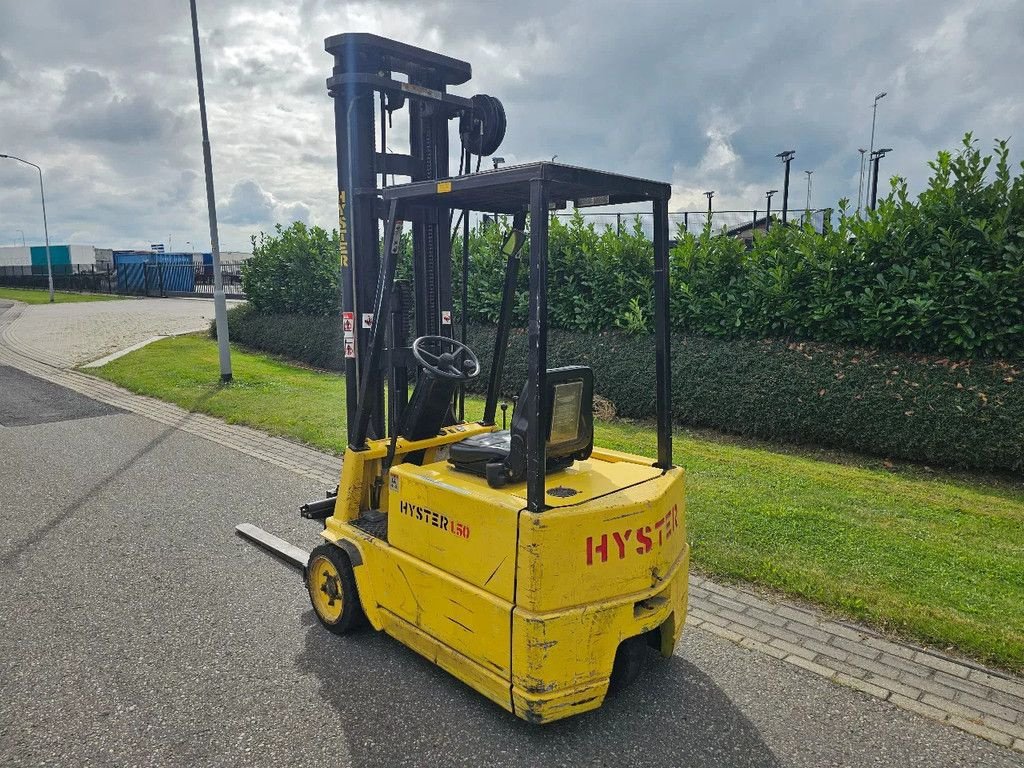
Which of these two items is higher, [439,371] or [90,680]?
[439,371]

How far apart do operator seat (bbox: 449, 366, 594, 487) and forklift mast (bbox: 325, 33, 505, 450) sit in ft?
2.41

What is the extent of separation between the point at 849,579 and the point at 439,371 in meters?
3.23

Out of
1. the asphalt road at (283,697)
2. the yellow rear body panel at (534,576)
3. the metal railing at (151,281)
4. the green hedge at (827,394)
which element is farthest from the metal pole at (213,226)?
Answer: the metal railing at (151,281)

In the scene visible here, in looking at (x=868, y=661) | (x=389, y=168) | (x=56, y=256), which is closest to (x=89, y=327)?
(x=389, y=168)

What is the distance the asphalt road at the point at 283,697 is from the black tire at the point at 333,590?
0.35ft

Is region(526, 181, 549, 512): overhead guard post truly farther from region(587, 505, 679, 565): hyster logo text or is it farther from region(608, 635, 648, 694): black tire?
region(608, 635, 648, 694): black tire

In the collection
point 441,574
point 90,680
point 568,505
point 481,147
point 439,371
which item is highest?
point 481,147

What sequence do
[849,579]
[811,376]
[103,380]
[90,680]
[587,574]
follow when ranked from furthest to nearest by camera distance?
[103,380] → [811,376] → [849,579] → [90,680] → [587,574]

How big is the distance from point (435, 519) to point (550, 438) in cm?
75

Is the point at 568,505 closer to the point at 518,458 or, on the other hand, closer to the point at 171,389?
the point at 518,458

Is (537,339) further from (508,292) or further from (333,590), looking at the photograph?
(333,590)

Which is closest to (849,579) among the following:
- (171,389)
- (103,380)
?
(171,389)

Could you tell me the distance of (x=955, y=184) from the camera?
26.9 feet

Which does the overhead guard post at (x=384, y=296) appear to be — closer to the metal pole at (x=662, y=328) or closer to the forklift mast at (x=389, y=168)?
the forklift mast at (x=389, y=168)
